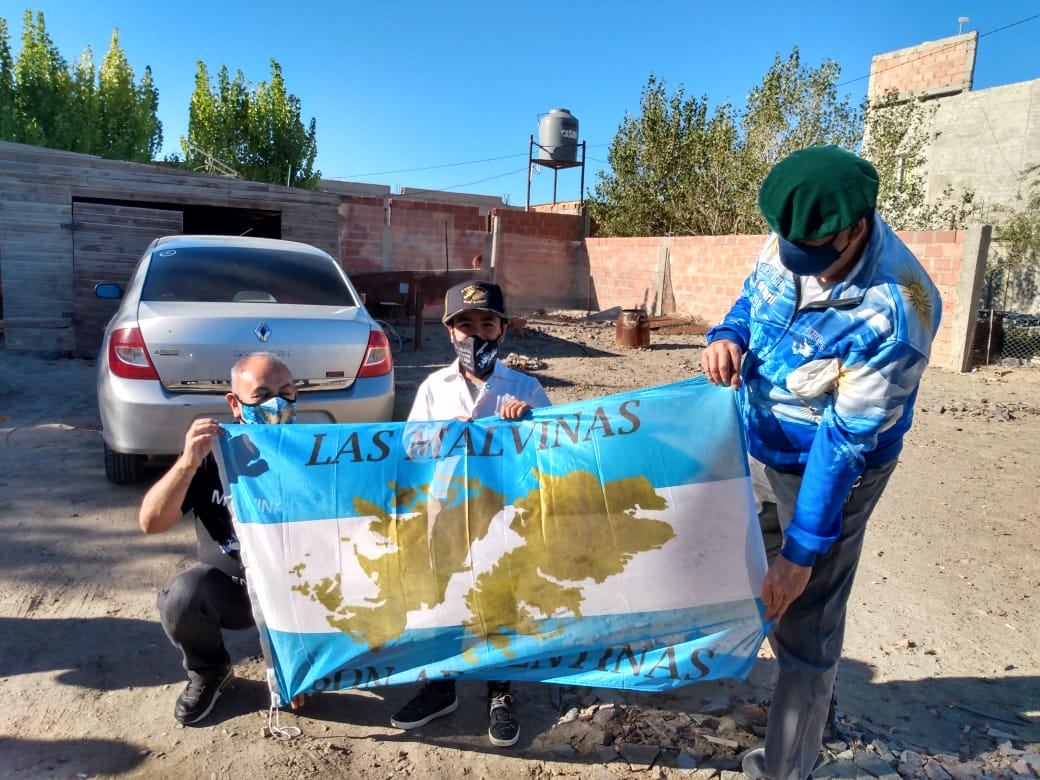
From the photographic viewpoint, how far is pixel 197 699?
2.58 meters

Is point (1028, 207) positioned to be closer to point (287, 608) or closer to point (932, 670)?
point (932, 670)

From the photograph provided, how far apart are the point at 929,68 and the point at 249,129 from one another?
2393 centimetres

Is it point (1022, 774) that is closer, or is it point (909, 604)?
point (1022, 774)

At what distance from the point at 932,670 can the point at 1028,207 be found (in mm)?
19630

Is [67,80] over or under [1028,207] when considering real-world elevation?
over

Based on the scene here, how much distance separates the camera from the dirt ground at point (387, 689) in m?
2.44

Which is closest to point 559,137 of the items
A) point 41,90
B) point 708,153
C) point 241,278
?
point 708,153

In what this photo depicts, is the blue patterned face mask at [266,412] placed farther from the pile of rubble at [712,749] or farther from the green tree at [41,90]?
the green tree at [41,90]

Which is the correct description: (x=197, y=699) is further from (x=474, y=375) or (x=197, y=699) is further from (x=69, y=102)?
(x=69, y=102)

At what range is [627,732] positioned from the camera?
2.62 m

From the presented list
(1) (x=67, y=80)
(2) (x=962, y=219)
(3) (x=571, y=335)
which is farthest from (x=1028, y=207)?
(1) (x=67, y=80)

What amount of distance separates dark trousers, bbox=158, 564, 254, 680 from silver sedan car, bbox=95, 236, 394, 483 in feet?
6.18

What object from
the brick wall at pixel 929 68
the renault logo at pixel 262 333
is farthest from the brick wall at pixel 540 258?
the brick wall at pixel 929 68

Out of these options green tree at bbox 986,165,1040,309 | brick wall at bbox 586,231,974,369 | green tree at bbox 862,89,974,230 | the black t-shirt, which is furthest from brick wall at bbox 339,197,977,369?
the black t-shirt
